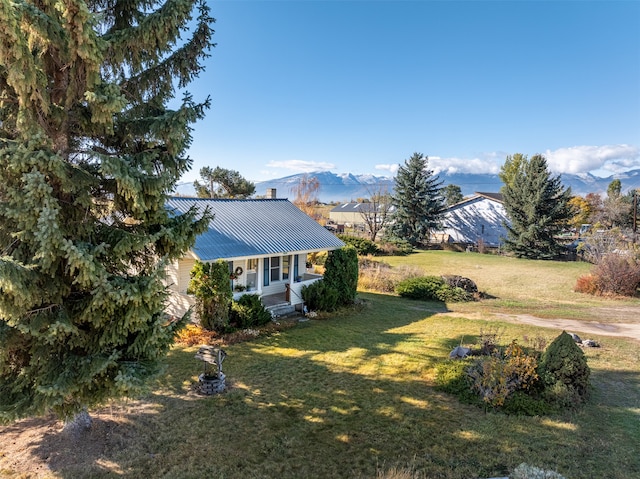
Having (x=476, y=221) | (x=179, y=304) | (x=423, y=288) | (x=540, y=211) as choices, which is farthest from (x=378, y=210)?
(x=179, y=304)

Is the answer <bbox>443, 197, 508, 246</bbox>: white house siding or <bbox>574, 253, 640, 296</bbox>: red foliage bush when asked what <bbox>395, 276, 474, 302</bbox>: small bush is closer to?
<bbox>574, 253, 640, 296</bbox>: red foliage bush

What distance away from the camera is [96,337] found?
5215mm

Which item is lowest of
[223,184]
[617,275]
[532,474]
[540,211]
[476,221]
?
[532,474]

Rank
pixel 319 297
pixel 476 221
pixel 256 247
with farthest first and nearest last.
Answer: pixel 476 221 < pixel 319 297 < pixel 256 247

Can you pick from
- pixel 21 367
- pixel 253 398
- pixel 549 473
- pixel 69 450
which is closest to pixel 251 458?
pixel 253 398

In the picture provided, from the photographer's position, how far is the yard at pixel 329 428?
5.50 m

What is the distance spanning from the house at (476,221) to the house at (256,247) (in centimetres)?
2942

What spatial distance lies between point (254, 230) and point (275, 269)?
2.36 metres

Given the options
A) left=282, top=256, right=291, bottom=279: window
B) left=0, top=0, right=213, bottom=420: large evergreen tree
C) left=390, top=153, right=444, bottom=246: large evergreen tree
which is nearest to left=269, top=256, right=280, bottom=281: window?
left=282, top=256, right=291, bottom=279: window

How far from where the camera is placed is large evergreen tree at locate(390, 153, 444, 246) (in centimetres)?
3906

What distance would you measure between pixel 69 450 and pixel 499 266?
30353mm

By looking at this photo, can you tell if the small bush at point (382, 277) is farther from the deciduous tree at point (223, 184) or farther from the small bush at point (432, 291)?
the deciduous tree at point (223, 184)

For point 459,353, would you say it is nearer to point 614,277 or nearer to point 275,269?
point 275,269

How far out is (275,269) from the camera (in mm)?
16344
